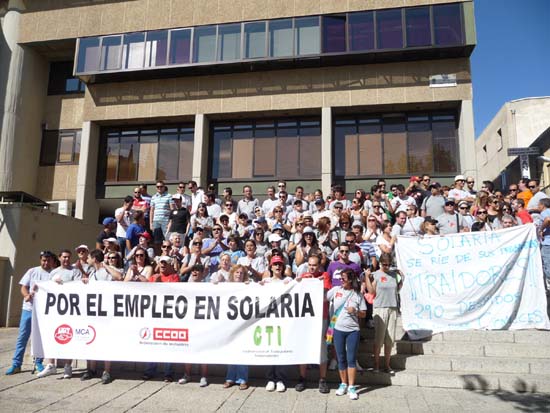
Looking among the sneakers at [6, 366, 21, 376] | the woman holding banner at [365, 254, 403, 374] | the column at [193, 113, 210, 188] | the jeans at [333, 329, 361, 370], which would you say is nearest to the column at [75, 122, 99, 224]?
the column at [193, 113, 210, 188]

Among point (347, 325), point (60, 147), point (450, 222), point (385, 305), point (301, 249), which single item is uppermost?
point (60, 147)

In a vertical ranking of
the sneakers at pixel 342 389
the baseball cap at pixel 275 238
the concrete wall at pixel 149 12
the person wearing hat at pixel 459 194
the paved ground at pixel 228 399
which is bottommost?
the paved ground at pixel 228 399

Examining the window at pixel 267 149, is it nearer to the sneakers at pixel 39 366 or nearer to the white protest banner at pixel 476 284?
the white protest banner at pixel 476 284

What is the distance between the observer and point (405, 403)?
585 centimetres

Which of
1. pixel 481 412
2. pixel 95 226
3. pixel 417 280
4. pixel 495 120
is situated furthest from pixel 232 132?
pixel 495 120

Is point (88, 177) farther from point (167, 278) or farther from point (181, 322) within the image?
point (181, 322)

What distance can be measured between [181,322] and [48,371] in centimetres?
253

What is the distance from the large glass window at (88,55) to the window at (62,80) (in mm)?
2295

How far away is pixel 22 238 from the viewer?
14.6 m

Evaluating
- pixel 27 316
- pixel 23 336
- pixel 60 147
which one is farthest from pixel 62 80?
pixel 23 336

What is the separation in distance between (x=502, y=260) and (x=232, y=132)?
47.1 ft

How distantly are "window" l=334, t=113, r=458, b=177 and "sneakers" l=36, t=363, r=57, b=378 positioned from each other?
45.3 feet

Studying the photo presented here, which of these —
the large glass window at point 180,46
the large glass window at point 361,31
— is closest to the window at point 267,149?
the large glass window at point 180,46

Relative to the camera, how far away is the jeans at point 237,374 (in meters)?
6.74
